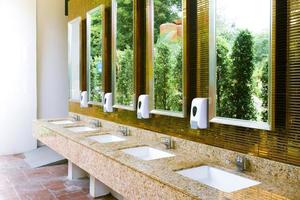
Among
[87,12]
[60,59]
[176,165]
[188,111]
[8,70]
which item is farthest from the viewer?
[60,59]

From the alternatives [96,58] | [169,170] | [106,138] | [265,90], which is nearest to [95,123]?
[106,138]

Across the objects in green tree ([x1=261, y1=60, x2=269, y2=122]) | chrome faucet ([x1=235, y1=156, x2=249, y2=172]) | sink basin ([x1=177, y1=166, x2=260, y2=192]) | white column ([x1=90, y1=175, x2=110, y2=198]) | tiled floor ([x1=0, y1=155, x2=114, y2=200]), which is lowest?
tiled floor ([x1=0, y1=155, x2=114, y2=200])

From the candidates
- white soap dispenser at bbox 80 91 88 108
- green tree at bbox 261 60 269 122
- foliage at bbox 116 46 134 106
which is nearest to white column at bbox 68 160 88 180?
white soap dispenser at bbox 80 91 88 108

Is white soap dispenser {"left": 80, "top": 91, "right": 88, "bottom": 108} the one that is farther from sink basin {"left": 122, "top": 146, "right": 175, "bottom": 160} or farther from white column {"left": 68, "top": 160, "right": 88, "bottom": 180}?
sink basin {"left": 122, "top": 146, "right": 175, "bottom": 160}

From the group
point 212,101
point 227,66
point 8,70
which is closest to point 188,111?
point 212,101

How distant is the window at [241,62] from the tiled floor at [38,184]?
2156 millimetres

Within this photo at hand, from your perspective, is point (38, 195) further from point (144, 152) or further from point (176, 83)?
point (176, 83)

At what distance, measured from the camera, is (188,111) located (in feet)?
8.02

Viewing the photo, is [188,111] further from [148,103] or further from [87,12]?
[87,12]

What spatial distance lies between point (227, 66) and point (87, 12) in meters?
2.91

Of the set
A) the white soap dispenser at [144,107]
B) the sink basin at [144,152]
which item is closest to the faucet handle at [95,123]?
the white soap dispenser at [144,107]

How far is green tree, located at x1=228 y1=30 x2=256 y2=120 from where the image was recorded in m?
1.93

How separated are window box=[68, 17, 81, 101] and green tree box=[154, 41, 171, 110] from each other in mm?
2252

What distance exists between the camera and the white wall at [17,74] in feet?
18.8
